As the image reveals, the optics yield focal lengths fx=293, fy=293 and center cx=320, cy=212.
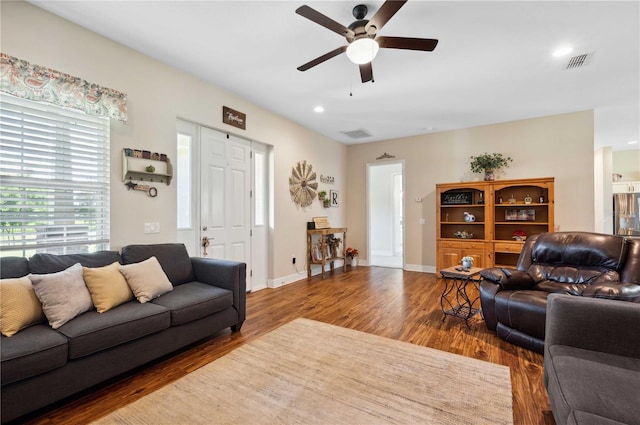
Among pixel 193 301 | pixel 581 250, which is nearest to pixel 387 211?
pixel 581 250

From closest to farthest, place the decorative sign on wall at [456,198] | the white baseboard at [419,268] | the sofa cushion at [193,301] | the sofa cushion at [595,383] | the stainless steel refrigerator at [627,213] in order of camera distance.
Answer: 1. the sofa cushion at [595,383]
2. the sofa cushion at [193,301]
3. the decorative sign on wall at [456,198]
4. the white baseboard at [419,268]
5. the stainless steel refrigerator at [627,213]

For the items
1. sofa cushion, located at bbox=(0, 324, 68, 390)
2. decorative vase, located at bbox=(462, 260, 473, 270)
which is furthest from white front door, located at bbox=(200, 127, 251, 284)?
decorative vase, located at bbox=(462, 260, 473, 270)

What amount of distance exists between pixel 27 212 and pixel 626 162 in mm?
11373

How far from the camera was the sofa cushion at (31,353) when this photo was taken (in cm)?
153

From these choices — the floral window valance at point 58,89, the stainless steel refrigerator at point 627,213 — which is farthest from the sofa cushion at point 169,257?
the stainless steel refrigerator at point 627,213

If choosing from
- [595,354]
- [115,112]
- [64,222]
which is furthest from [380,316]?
[115,112]

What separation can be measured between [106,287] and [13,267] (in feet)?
Result: 1.88

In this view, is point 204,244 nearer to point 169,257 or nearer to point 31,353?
point 169,257

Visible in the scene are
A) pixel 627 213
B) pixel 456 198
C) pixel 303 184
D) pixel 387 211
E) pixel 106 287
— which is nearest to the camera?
pixel 106 287

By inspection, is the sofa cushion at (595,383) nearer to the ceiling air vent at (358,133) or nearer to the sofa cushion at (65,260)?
the sofa cushion at (65,260)

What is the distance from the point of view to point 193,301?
2510mm

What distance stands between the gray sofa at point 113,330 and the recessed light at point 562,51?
155 inches

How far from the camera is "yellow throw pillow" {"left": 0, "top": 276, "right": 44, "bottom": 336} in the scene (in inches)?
68.2

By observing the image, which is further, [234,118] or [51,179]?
[234,118]
